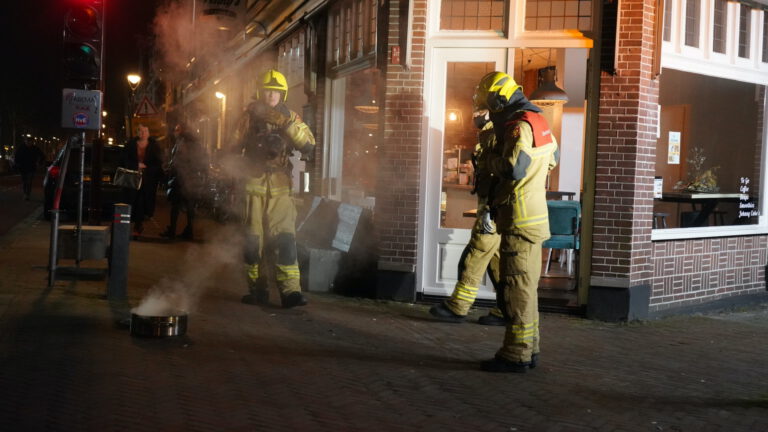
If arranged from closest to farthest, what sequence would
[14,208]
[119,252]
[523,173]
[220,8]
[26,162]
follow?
1. [523,173]
2. [119,252]
3. [220,8]
4. [14,208]
5. [26,162]

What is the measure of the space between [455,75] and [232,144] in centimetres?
264

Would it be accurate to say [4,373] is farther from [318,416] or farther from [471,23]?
[471,23]

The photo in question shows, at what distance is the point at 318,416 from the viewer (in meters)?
4.76

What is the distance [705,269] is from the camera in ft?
30.2

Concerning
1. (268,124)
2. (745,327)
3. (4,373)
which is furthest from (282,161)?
(745,327)

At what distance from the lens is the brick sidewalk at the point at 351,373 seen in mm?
4754

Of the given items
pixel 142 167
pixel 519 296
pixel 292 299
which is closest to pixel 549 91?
pixel 292 299

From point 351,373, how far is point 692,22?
577cm

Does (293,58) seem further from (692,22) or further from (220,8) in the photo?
(692,22)

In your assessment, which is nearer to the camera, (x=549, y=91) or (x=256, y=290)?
(x=256, y=290)

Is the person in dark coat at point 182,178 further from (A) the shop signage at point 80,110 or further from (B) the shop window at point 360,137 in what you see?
(A) the shop signage at point 80,110

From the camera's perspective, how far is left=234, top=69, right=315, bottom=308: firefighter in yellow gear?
7883 mm

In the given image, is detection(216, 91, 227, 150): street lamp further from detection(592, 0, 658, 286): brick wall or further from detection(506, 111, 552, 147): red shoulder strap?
detection(506, 111, 552, 147): red shoulder strap

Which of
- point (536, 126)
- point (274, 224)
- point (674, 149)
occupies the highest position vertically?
point (674, 149)
